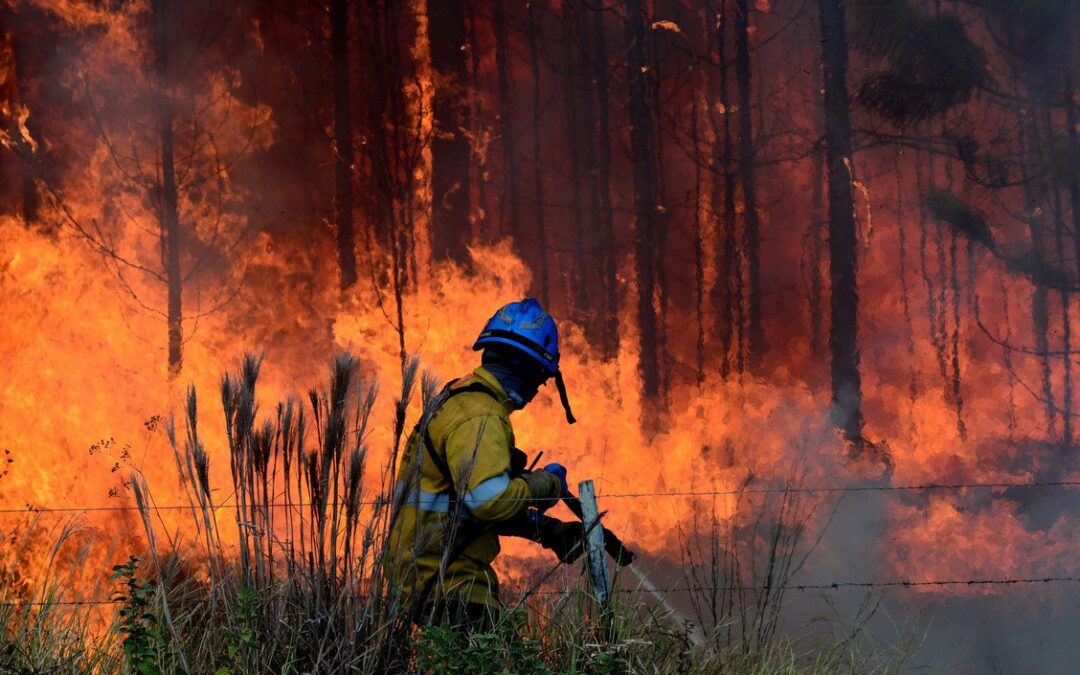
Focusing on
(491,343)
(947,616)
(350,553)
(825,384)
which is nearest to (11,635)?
(350,553)

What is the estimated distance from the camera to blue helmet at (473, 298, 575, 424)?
12.8 feet

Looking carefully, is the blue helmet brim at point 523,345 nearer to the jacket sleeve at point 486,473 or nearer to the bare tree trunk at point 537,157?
the jacket sleeve at point 486,473

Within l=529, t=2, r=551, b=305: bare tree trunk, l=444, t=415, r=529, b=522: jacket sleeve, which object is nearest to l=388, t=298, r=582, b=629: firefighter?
l=444, t=415, r=529, b=522: jacket sleeve

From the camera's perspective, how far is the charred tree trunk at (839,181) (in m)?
6.39

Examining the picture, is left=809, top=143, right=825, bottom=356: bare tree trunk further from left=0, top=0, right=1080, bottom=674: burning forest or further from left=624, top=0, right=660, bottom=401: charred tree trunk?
left=624, top=0, right=660, bottom=401: charred tree trunk

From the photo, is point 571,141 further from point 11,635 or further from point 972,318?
point 11,635

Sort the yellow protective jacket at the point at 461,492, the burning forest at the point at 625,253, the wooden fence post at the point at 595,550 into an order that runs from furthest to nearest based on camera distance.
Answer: the burning forest at the point at 625,253
the wooden fence post at the point at 595,550
the yellow protective jacket at the point at 461,492

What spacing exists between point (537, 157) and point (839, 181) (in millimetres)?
1632

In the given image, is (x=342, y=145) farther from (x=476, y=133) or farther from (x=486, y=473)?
(x=486, y=473)

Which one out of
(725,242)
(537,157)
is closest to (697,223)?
(725,242)

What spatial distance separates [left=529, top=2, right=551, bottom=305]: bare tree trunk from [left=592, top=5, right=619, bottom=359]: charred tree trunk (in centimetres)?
30

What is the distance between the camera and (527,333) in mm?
3910

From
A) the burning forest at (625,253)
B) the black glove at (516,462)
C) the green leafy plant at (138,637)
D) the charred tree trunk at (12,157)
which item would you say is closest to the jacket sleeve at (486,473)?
the black glove at (516,462)

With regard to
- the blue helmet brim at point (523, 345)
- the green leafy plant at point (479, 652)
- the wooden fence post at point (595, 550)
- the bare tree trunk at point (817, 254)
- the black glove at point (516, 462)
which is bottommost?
the green leafy plant at point (479, 652)
